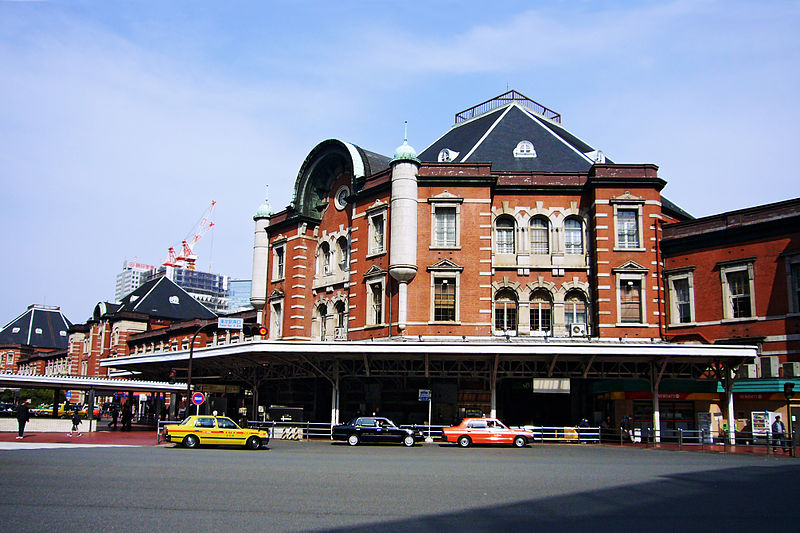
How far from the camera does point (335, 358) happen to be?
Answer: 116 ft

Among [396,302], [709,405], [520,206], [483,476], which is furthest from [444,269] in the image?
[483,476]

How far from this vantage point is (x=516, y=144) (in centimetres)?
4400

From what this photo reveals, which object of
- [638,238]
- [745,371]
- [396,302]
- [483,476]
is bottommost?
[483,476]

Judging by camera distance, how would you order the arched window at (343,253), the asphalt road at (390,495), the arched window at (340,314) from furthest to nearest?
the arched window at (343,253) → the arched window at (340,314) → the asphalt road at (390,495)

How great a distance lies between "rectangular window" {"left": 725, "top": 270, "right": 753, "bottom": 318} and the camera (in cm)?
3588

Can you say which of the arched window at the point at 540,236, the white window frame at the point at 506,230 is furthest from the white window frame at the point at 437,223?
the arched window at the point at 540,236

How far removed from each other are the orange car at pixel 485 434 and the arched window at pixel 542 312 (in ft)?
30.0

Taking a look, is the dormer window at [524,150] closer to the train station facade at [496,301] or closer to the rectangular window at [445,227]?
the train station facade at [496,301]

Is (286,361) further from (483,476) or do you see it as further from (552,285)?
(483,476)

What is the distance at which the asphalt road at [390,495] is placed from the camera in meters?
10.7

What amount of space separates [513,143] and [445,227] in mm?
8368

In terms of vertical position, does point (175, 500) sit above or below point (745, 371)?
below

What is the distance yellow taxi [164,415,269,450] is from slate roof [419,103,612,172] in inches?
819

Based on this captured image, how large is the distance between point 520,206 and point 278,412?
A: 17.7 metres
